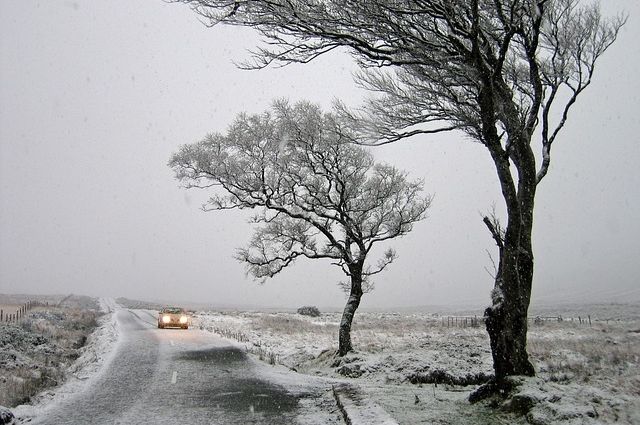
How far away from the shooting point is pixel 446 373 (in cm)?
1234

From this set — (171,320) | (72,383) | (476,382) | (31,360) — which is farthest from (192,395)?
(171,320)

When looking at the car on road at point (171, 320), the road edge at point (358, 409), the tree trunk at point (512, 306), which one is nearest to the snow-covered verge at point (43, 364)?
the car on road at point (171, 320)

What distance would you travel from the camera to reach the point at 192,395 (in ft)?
29.8

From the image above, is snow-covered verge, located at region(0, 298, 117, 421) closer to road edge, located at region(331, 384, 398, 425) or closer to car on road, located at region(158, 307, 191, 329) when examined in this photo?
car on road, located at region(158, 307, 191, 329)

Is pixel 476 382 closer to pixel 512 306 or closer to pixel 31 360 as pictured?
pixel 512 306

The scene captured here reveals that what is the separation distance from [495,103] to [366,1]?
3.02m

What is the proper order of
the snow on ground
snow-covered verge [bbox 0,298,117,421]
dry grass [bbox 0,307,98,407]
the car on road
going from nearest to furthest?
the snow on ground < snow-covered verge [bbox 0,298,117,421] < dry grass [bbox 0,307,98,407] < the car on road

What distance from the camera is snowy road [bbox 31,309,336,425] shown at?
7359mm

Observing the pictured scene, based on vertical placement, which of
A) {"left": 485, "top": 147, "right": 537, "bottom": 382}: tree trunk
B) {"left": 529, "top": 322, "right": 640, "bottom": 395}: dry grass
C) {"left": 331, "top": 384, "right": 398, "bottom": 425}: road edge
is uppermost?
{"left": 485, "top": 147, "right": 537, "bottom": 382}: tree trunk

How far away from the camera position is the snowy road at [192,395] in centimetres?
736

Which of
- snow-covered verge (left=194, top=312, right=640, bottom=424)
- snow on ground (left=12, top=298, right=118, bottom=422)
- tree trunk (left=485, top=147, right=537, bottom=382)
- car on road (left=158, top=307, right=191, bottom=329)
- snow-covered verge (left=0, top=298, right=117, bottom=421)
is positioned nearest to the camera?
snow-covered verge (left=194, top=312, right=640, bottom=424)

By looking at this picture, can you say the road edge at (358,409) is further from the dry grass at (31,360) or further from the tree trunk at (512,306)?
the dry grass at (31,360)

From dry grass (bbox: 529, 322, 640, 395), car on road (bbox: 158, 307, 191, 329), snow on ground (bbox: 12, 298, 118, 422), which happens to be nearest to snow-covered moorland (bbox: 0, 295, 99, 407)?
snow on ground (bbox: 12, 298, 118, 422)

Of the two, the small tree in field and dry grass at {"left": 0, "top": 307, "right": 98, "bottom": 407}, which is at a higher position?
the small tree in field
